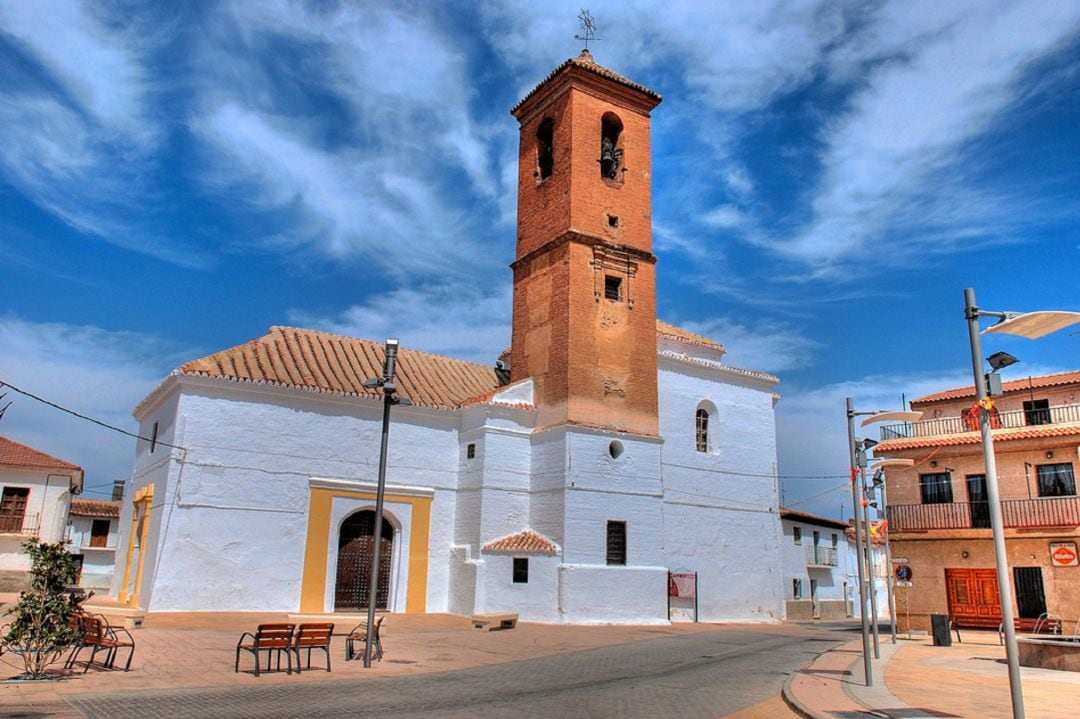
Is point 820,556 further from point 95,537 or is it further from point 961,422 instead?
point 95,537

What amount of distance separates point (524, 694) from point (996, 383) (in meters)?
6.67

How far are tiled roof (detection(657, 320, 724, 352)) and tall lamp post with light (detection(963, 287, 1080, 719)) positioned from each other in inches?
738

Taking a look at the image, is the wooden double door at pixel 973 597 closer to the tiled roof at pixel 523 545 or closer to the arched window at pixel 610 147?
the tiled roof at pixel 523 545

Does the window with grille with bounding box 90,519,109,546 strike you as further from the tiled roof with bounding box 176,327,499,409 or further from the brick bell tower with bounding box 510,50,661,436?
the brick bell tower with bounding box 510,50,661,436

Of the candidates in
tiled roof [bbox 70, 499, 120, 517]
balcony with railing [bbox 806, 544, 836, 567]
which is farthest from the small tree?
tiled roof [bbox 70, 499, 120, 517]

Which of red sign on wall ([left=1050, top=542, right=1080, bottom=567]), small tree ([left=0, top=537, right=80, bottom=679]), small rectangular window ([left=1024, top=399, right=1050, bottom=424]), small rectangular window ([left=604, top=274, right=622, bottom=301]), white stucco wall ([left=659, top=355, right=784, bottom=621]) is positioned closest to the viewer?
small tree ([left=0, top=537, right=80, bottom=679])

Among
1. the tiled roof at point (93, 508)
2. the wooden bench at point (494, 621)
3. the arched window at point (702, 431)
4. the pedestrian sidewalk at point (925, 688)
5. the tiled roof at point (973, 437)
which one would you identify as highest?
the arched window at point (702, 431)

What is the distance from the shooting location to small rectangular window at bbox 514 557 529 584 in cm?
2127

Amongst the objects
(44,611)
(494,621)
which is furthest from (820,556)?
(44,611)

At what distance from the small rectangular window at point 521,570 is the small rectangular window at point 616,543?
234 centimetres

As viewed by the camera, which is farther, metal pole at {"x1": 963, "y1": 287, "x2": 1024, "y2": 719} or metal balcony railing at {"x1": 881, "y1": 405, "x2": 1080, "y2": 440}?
metal balcony railing at {"x1": 881, "y1": 405, "x2": 1080, "y2": 440}

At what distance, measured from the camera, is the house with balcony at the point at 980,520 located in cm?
2025

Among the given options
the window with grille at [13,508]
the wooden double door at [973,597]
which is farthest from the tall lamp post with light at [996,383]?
the window with grille at [13,508]

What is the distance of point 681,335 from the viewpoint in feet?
94.4
